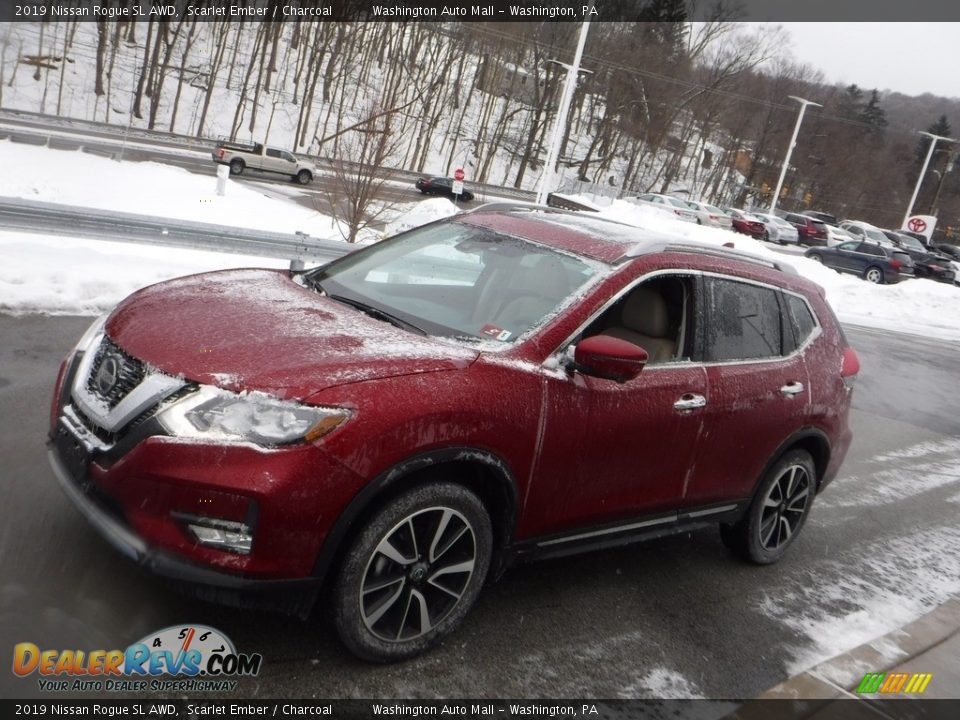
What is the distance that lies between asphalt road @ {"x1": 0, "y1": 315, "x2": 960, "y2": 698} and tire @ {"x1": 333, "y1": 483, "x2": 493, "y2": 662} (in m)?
0.14

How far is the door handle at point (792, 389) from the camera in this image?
15.8 ft

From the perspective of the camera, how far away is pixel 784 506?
A: 5.23 meters

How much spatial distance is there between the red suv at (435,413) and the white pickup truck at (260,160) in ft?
113

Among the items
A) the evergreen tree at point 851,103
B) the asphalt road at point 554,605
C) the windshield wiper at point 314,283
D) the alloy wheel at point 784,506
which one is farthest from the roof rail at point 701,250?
the evergreen tree at point 851,103

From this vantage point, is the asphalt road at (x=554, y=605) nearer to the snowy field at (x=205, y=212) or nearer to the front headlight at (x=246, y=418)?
the front headlight at (x=246, y=418)

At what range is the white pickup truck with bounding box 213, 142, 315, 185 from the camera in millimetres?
36688

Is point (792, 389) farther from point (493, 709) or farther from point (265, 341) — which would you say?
point (265, 341)

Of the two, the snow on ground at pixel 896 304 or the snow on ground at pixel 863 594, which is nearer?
the snow on ground at pixel 863 594

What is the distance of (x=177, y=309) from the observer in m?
3.59

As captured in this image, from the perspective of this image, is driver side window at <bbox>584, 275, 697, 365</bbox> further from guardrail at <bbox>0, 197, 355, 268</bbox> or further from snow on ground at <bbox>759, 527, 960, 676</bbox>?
guardrail at <bbox>0, 197, 355, 268</bbox>

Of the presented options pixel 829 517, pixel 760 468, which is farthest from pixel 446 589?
pixel 829 517

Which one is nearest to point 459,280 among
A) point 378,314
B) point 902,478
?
point 378,314

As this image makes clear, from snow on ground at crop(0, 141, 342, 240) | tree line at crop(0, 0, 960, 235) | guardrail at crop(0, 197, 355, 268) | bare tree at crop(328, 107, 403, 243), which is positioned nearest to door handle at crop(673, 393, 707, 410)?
guardrail at crop(0, 197, 355, 268)

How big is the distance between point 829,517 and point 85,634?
17.6 feet
